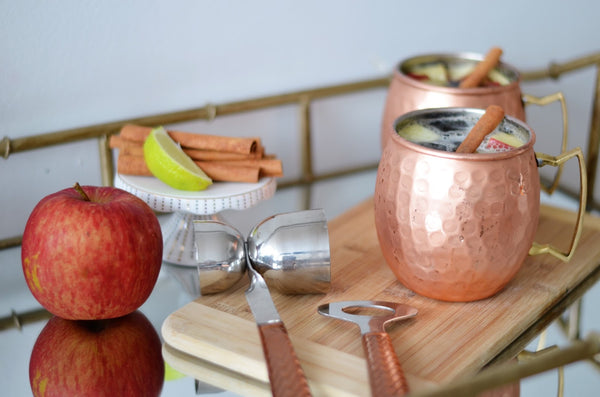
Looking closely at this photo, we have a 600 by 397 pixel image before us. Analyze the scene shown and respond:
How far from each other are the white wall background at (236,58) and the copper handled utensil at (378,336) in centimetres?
34

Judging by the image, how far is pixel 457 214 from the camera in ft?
1.87

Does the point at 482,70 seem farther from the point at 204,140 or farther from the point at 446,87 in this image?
the point at 204,140

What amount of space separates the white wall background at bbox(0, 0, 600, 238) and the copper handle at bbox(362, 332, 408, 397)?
399 millimetres

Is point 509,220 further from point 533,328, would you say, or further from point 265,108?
point 265,108

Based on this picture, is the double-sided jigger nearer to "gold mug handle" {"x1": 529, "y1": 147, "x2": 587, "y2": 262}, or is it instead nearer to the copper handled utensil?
the copper handled utensil

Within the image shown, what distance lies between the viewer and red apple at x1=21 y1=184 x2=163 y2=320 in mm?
572

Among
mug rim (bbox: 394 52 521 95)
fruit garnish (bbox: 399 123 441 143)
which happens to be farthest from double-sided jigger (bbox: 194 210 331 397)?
mug rim (bbox: 394 52 521 95)

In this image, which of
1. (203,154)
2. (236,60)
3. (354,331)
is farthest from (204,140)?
(354,331)

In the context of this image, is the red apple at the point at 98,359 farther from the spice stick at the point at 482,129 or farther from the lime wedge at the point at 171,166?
the spice stick at the point at 482,129

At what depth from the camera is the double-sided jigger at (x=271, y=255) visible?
61 centimetres

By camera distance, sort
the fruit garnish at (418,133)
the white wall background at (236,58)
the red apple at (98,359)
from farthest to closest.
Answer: the white wall background at (236,58) → the fruit garnish at (418,133) → the red apple at (98,359)

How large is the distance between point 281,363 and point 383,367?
0.24ft

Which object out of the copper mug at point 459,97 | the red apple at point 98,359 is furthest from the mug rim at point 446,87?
the red apple at point 98,359

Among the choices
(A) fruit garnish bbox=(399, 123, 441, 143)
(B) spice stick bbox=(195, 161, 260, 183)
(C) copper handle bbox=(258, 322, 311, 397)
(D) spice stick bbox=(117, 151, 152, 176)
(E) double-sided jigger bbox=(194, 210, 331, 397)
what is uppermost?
(A) fruit garnish bbox=(399, 123, 441, 143)
